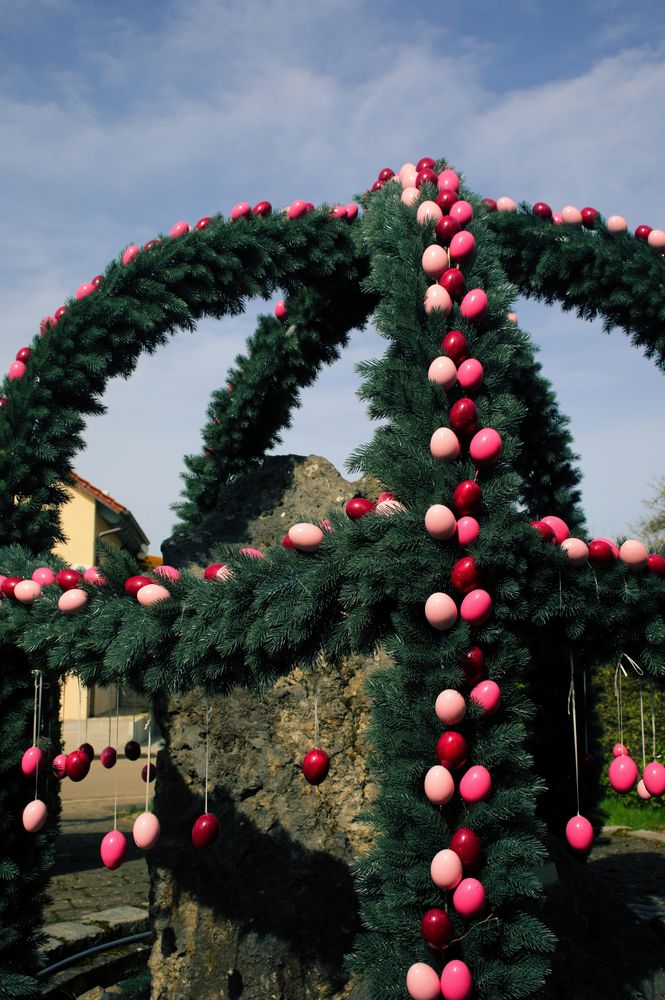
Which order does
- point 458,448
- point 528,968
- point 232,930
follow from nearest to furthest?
point 528,968 < point 458,448 < point 232,930

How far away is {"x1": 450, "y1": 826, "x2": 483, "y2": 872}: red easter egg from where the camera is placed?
2199mm

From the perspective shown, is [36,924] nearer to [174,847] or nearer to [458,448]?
[174,847]

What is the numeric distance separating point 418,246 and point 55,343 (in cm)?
188

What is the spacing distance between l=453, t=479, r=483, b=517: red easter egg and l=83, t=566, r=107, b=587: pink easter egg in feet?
3.83

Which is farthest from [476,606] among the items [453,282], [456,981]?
[453,282]

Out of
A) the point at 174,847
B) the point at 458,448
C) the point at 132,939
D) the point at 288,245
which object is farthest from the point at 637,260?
the point at 132,939

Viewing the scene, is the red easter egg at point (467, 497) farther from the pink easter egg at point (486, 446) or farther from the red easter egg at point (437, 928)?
the red easter egg at point (437, 928)

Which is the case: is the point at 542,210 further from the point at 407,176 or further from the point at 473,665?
the point at 473,665

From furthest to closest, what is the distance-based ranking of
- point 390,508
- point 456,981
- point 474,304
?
point 474,304 < point 390,508 < point 456,981

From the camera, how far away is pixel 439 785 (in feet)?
7.32

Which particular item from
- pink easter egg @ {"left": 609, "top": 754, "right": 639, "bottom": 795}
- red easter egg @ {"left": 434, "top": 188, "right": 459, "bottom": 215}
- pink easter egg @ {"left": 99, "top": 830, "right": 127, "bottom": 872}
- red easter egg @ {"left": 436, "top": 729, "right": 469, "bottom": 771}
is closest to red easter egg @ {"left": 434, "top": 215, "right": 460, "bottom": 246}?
red easter egg @ {"left": 434, "top": 188, "right": 459, "bottom": 215}

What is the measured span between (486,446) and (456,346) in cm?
34

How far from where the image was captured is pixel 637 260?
4.07 metres

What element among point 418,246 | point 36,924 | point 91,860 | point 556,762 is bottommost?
point 91,860
